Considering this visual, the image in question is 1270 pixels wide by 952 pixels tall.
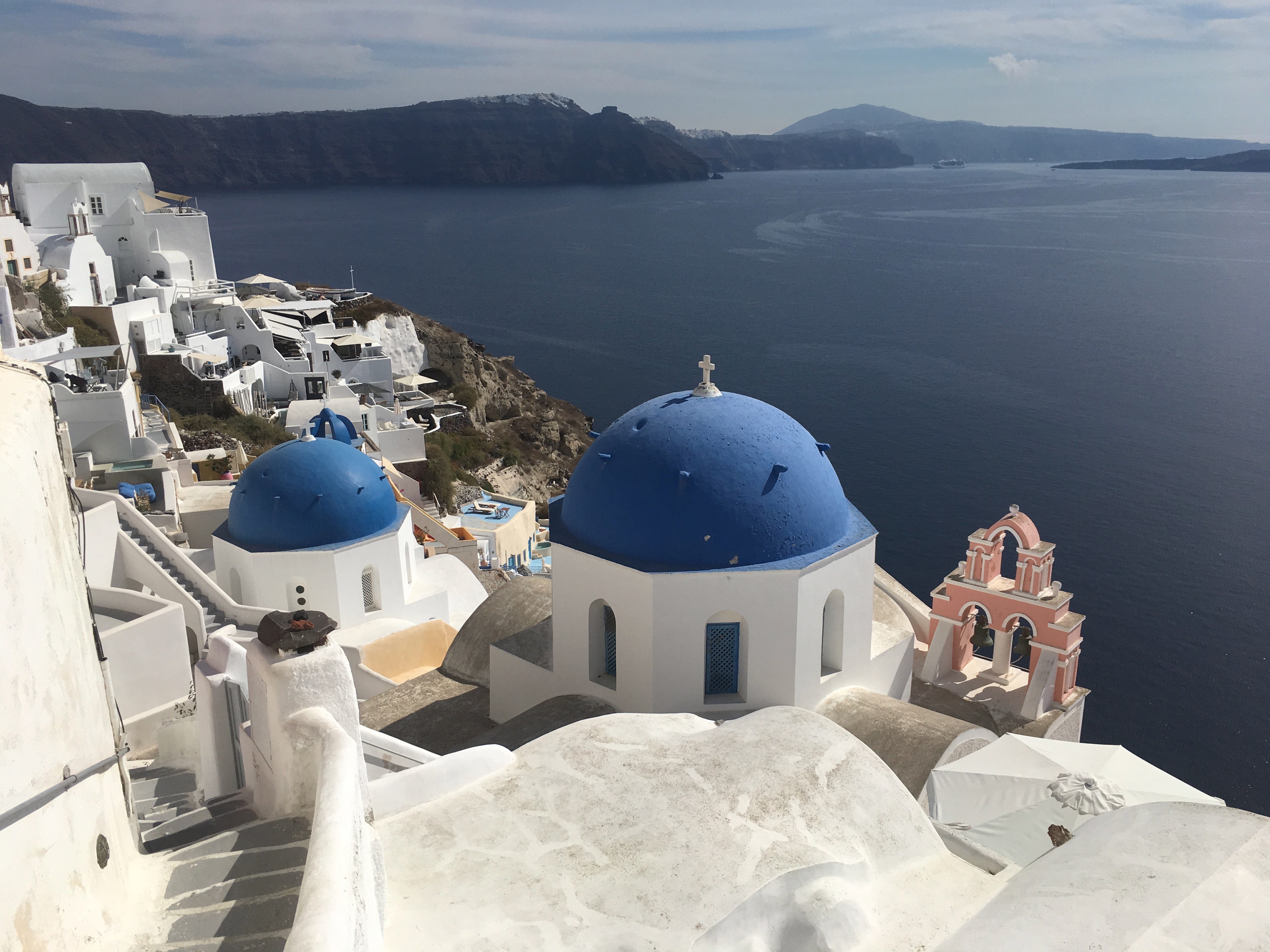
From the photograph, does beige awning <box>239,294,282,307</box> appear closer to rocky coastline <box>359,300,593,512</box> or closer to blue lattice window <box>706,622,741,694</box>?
rocky coastline <box>359,300,593,512</box>

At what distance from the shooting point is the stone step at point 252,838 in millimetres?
4840

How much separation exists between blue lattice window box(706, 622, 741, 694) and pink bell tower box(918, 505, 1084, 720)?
3.93m

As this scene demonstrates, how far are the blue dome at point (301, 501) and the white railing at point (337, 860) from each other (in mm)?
10543

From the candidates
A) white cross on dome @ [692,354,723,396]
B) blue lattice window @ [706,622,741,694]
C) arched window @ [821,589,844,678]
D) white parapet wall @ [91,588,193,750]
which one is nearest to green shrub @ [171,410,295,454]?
white parapet wall @ [91,588,193,750]

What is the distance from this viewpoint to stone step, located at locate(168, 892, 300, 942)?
425 cm

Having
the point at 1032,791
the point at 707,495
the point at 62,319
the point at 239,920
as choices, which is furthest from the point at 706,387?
the point at 62,319

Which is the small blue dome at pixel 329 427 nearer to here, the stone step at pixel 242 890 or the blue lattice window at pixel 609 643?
the blue lattice window at pixel 609 643

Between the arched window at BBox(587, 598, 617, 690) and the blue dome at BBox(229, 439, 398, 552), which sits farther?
the blue dome at BBox(229, 439, 398, 552)

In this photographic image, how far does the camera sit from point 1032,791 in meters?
9.09

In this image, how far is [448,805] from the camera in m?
6.82

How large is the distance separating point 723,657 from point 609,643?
4.39 feet

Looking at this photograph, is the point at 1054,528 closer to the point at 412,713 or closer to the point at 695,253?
the point at 412,713

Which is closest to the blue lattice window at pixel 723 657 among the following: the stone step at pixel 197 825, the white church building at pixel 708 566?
the white church building at pixel 708 566

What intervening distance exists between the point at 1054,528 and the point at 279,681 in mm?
37221
